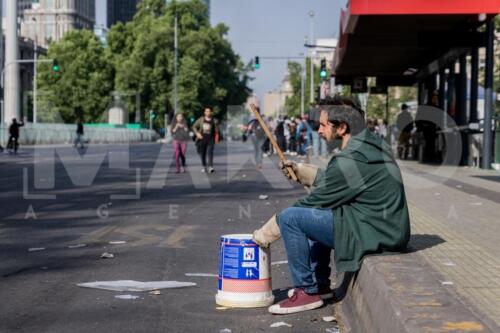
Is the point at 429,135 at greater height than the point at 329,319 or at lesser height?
greater

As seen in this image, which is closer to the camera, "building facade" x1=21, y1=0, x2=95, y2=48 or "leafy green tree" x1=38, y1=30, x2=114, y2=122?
"leafy green tree" x1=38, y1=30, x2=114, y2=122

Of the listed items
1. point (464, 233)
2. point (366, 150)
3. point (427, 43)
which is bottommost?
point (464, 233)

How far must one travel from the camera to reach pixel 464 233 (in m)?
8.89

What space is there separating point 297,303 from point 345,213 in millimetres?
749

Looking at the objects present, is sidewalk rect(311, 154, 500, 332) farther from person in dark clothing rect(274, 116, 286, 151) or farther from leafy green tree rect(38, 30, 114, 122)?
leafy green tree rect(38, 30, 114, 122)

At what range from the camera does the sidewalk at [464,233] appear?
5602 millimetres

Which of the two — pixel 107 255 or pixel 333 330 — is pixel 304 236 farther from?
pixel 107 255

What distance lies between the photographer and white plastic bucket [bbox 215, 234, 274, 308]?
6.34 metres

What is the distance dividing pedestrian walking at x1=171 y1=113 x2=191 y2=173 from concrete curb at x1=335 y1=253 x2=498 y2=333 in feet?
59.1

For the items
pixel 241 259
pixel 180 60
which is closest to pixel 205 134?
pixel 241 259

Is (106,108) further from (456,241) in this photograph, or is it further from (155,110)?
(456,241)

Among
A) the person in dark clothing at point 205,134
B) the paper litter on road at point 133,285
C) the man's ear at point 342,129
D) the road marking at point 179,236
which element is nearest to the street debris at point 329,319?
the man's ear at point 342,129

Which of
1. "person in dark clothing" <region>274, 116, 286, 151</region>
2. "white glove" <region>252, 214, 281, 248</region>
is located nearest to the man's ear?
"white glove" <region>252, 214, 281, 248</region>

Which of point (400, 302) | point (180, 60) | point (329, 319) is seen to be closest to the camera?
point (400, 302)
